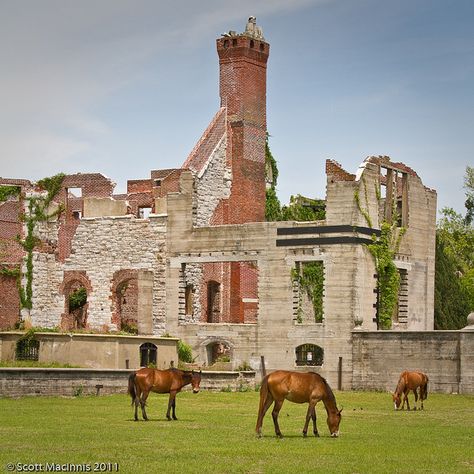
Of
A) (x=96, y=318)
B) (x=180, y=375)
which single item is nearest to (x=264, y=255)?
(x=96, y=318)

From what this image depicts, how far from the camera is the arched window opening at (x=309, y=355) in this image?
5591cm

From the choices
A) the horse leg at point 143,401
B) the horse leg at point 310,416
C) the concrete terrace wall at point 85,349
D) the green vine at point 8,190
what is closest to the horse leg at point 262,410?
the horse leg at point 310,416

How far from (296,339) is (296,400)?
2770cm

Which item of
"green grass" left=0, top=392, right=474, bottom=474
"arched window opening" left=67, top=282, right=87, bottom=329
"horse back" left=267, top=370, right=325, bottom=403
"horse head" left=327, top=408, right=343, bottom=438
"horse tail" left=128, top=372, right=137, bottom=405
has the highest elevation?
"arched window opening" left=67, top=282, right=87, bottom=329

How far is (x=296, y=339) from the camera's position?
5534 cm

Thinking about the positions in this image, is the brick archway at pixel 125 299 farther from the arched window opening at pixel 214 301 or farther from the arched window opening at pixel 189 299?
the arched window opening at pixel 214 301

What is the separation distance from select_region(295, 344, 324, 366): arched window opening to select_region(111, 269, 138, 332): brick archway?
8.88 meters

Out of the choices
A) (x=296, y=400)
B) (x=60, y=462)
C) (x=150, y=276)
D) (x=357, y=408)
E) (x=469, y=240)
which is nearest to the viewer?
(x=60, y=462)

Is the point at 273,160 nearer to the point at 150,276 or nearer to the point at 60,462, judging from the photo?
the point at 150,276

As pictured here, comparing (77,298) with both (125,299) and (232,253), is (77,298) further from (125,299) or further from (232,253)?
(232,253)

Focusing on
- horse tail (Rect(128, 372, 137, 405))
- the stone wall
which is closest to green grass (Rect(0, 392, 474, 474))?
horse tail (Rect(128, 372, 137, 405))

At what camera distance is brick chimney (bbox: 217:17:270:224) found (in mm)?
64375

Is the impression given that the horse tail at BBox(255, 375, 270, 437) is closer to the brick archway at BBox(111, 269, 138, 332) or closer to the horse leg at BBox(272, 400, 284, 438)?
the horse leg at BBox(272, 400, 284, 438)

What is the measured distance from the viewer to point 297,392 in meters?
27.5
